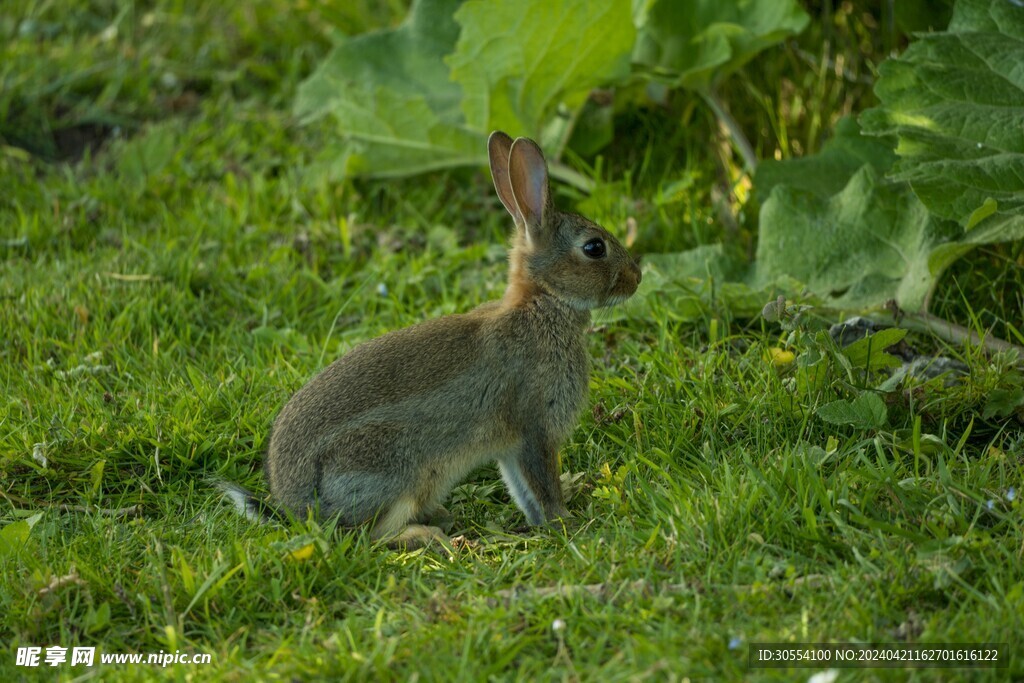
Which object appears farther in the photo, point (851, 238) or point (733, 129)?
point (733, 129)

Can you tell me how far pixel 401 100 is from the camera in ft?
20.6

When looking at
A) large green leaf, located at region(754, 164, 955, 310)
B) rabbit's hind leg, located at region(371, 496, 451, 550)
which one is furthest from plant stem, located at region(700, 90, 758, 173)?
rabbit's hind leg, located at region(371, 496, 451, 550)

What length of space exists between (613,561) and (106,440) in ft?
6.79

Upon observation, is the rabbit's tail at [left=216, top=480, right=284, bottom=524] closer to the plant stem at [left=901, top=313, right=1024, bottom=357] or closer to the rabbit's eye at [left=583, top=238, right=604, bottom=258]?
the rabbit's eye at [left=583, top=238, right=604, bottom=258]

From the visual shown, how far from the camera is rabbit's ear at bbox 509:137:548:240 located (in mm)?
4375

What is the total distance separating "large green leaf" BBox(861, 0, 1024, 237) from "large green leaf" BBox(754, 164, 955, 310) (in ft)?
0.82

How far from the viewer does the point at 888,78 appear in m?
5.06

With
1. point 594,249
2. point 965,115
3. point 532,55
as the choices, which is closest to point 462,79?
point 532,55

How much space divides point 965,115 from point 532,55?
208cm

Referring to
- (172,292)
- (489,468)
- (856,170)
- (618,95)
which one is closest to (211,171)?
(172,292)

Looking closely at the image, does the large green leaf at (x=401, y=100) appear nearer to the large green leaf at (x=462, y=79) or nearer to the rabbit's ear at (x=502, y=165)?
the large green leaf at (x=462, y=79)

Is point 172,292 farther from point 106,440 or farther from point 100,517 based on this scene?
point 100,517

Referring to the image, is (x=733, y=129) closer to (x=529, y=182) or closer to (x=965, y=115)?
(x=965, y=115)

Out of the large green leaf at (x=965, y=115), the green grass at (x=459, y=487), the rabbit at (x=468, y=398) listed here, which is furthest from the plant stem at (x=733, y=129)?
the rabbit at (x=468, y=398)
